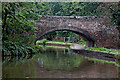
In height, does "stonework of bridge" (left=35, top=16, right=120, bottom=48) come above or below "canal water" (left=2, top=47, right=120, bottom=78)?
above

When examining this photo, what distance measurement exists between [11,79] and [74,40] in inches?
1281

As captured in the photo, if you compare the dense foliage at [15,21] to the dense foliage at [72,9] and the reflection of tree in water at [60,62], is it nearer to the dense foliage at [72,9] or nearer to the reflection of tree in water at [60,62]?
the reflection of tree in water at [60,62]

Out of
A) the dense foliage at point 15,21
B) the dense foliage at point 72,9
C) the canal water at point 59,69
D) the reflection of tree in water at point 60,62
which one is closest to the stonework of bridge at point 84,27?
the dense foliage at point 15,21

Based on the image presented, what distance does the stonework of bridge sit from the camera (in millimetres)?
22673

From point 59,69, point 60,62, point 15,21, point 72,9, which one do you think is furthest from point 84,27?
point 72,9

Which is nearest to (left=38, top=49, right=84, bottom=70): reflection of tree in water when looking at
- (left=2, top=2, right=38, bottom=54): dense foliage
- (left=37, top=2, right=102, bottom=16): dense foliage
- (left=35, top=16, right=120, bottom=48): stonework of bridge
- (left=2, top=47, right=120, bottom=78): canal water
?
(left=2, top=47, right=120, bottom=78): canal water

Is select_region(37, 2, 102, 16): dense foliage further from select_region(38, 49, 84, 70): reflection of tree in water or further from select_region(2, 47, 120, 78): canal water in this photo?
select_region(2, 47, 120, 78): canal water

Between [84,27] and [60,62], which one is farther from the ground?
[84,27]

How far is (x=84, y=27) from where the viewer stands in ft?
76.6

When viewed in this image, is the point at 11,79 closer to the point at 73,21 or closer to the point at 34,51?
the point at 34,51

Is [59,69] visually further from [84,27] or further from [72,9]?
[72,9]

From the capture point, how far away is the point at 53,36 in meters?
43.8

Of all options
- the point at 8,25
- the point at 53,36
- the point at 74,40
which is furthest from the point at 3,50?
the point at 53,36

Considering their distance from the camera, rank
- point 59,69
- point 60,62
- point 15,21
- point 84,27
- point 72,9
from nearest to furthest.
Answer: point 59,69, point 60,62, point 15,21, point 84,27, point 72,9
